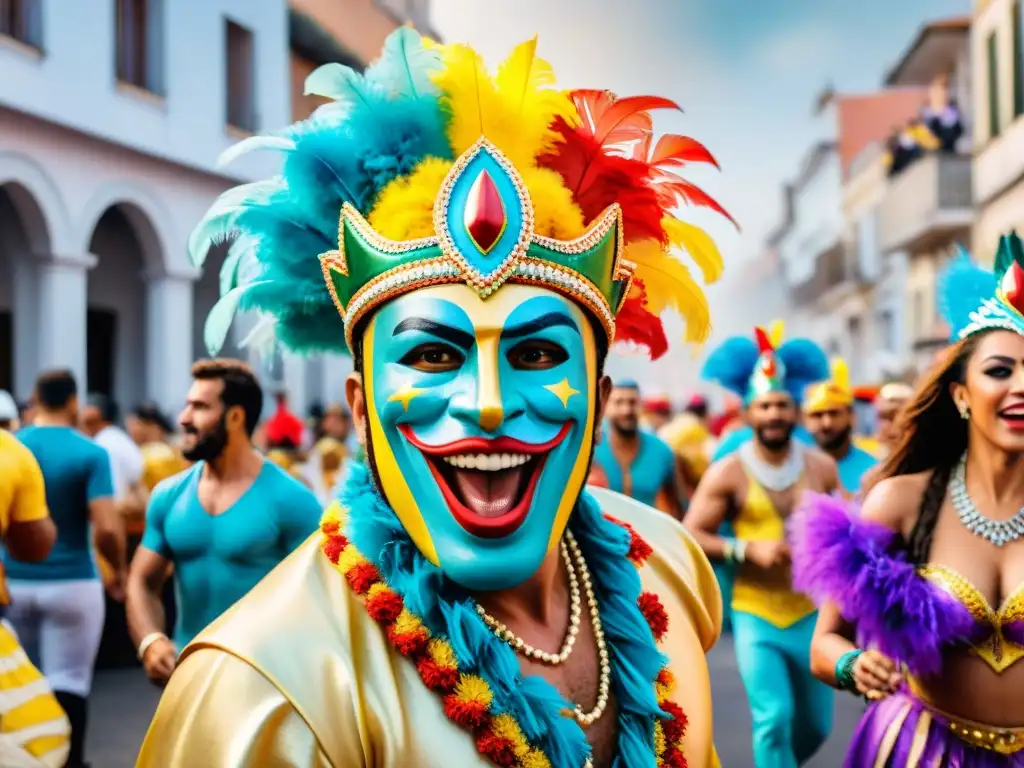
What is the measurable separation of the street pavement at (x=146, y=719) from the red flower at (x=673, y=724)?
4.48 metres

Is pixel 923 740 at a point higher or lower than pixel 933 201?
lower

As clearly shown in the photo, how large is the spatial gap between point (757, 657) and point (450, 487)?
A: 3929 millimetres

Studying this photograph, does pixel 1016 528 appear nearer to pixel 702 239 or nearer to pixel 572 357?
pixel 702 239

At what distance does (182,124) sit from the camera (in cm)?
1627

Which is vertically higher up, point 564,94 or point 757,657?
point 564,94

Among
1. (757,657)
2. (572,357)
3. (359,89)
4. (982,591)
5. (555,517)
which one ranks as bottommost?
(757,657)

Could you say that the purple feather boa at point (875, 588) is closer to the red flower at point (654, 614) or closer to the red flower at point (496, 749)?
the red flower at point (654, 614)

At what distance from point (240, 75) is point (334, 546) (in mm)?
16972

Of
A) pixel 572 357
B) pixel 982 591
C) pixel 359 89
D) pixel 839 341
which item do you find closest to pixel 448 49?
pixel 359 89

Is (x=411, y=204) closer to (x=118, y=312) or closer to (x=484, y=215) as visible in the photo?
(x=484, y=215)

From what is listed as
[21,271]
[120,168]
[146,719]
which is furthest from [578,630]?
[120,168]

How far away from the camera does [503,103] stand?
8.10 ft

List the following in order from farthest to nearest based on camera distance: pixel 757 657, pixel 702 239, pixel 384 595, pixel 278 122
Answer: pixel 278 122 → pixel 757 657 → pixel 702 239 → pixel 384 595

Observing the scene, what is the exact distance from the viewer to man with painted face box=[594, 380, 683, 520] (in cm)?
823
